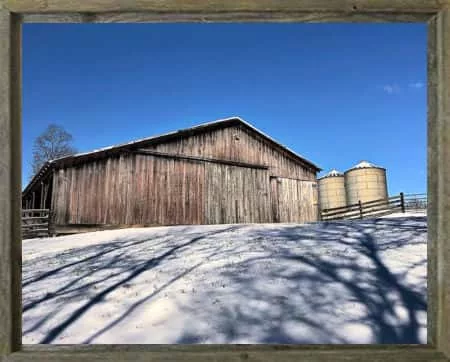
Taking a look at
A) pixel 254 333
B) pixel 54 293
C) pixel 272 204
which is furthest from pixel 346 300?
pixel 272 204

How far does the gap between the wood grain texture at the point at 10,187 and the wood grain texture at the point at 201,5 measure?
186 mm

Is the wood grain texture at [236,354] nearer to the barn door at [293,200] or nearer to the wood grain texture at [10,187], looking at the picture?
the wood grain texture at [10,187]

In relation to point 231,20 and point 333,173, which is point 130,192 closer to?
point 231,20

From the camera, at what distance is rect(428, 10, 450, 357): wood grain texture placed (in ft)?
6.41

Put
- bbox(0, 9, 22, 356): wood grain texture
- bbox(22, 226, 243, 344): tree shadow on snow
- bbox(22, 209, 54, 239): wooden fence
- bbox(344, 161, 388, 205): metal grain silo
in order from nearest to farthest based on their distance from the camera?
bbox(0, 9, 22, 356): wood grain texture → bbox(22, 226, 243, 344): tree shadow on snow → bbox(22, 209, 54, 239): wooden fence → bbox(344, 161, 388, 205): metal grain silo

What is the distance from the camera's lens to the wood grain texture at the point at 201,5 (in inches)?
79.7

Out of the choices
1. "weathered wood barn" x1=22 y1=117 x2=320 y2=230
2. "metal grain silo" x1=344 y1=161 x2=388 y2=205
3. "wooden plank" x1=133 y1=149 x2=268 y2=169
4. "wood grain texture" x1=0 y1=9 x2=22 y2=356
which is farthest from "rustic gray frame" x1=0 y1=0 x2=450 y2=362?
"metal grain silo" x1=344 y1=161 x2=388 y2=205

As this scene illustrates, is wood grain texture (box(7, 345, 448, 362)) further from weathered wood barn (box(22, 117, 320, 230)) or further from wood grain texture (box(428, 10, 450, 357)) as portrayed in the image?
weathered wood barn (box(22, 117, 320, 230))

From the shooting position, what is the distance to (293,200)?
839 inches

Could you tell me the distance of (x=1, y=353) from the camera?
1.92 meters

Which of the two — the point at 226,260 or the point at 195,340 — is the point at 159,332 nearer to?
the point at 195,340

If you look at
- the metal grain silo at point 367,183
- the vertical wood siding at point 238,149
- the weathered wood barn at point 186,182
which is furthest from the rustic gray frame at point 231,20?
the metal grain silo at point 367,183

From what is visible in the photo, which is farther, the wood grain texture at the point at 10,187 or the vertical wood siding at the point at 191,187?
the vertical wood siding at the point at 191,187

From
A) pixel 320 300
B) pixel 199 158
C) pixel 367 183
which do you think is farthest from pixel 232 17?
pixel 367 183
